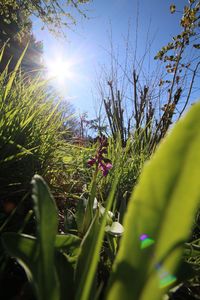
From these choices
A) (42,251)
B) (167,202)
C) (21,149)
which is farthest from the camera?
(21,149)

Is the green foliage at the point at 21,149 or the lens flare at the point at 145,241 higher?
the green foliage at the point at 21,149

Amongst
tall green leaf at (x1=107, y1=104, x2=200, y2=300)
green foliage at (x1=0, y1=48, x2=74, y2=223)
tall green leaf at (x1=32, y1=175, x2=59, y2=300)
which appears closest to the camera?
tall green leaf at (x1=107, y1=104, x2=200, y2=300)

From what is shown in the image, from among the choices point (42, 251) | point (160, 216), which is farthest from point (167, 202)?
point (42, 251)

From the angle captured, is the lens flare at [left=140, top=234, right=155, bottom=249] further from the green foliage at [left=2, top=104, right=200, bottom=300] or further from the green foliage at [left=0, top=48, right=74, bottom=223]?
the green foliage at [left=0, top=48, right=74, bottom=223]

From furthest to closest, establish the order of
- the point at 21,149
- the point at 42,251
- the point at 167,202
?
the point at 21,149 < the point at 42,251 < the point at 167,202

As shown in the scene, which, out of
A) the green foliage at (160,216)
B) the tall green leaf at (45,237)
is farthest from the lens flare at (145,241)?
the tall green leaf at (45,237)

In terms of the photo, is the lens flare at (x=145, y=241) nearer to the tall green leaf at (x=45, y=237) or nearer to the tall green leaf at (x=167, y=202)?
the tall green leaf at (x=167, y=202)

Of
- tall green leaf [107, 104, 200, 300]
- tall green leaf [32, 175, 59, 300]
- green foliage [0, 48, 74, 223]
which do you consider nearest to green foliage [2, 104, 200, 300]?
tall green leaf [107, 104, 200, 300]

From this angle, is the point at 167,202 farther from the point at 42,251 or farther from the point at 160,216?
the point at 42,251

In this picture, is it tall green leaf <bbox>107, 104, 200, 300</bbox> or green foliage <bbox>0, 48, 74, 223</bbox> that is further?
green foliage <bbox>0, 48, 74, 223</bbox>
